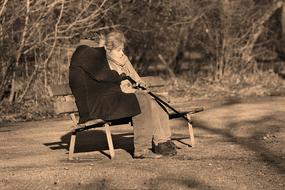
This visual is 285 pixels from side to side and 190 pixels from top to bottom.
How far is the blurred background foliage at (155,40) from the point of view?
14.7 m

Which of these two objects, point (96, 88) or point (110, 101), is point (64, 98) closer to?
point (96, 88)

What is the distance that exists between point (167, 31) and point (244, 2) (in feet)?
6.01

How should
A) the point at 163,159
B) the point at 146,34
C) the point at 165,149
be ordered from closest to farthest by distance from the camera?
the point at 163,159 < the point at 165,149 < the point at 146,34

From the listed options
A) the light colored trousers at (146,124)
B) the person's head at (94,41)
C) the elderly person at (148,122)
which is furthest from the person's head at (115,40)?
the light colored trousers at (146,124)

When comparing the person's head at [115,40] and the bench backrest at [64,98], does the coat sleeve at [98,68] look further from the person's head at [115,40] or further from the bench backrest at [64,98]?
the bench backrest at [64,98]

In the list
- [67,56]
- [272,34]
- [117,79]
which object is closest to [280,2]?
[272,34]

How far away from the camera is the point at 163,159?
8516 millimetres

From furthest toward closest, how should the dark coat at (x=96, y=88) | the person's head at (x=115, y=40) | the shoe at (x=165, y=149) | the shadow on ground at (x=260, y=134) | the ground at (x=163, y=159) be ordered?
the person's head at (x=115, y=40), the shoe at (x=165, y=149), the dark coat at (x=96, y=88), the shadow on ground at (x=260, y=134), the ground at (x=163, y=159)

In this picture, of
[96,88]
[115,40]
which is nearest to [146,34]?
[115,40]

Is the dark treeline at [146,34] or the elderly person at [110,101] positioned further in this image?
the dark treeline at [146,34]

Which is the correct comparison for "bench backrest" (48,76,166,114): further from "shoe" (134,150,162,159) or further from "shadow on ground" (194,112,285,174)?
"shadow on ground" (194,112,285,174)

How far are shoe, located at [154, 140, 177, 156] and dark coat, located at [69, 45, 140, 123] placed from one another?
1.77 feet

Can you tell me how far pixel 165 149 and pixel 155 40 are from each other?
9551 millimetres

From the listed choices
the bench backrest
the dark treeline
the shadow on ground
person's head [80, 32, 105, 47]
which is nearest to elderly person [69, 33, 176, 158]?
person's head [80, 32, 105, 47]
